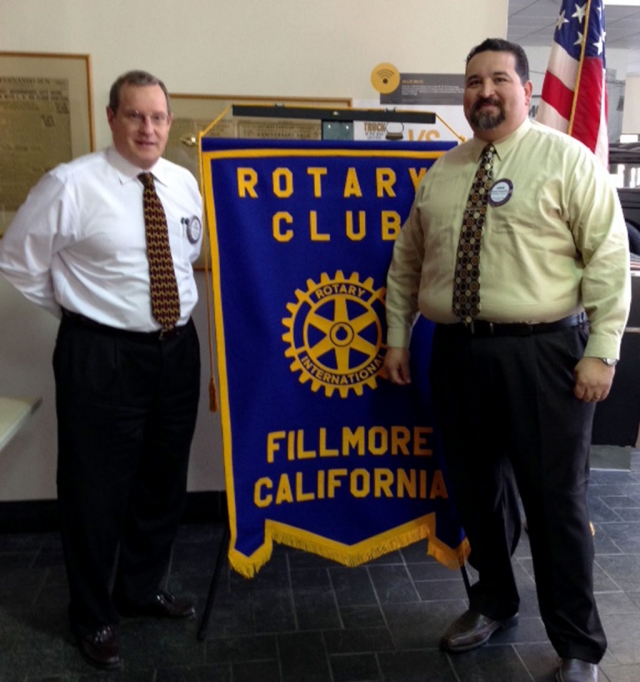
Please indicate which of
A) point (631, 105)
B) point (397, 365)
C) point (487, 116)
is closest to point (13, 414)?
point (397, 365)

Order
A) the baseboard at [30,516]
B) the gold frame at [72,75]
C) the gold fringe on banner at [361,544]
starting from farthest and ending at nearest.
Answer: the baseboard at [30,516] → the gold frame at [72,75] → the gold fringe on banner at [361,544]

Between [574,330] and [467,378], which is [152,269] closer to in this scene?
[467,378]

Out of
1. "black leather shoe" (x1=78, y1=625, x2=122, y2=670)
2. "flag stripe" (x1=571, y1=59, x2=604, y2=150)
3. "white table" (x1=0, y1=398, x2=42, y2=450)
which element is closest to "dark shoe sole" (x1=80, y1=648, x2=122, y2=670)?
"black leather shoe" (x1=78, y1=625, x2=122, y2=670)

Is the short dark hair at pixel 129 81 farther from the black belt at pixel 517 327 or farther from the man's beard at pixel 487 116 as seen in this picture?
the black belt at pixel 517 327

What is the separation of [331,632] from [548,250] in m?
1.34

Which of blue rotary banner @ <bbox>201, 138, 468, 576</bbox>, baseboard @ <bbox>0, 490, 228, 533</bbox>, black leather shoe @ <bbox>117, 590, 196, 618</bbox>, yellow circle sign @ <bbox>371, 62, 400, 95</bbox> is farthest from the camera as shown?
baseboard @ <bbox>0, 490, 228, 533</bbox>

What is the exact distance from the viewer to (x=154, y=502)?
2.22 meters

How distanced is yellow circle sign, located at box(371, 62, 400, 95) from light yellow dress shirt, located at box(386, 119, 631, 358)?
0.78 meters

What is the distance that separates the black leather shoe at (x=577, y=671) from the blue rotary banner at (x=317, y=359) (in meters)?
0.42

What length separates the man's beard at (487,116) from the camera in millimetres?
1786

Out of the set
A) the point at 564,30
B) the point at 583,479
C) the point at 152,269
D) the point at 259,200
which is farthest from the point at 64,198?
the point at 564,30

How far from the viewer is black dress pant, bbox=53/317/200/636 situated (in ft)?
6.35

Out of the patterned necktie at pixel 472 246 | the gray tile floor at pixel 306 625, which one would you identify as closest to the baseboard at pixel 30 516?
the gray tile floor at pixel 306 625

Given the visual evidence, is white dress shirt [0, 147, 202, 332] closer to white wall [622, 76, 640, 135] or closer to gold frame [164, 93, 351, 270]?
gold frame [164, 93, 351, 270]
